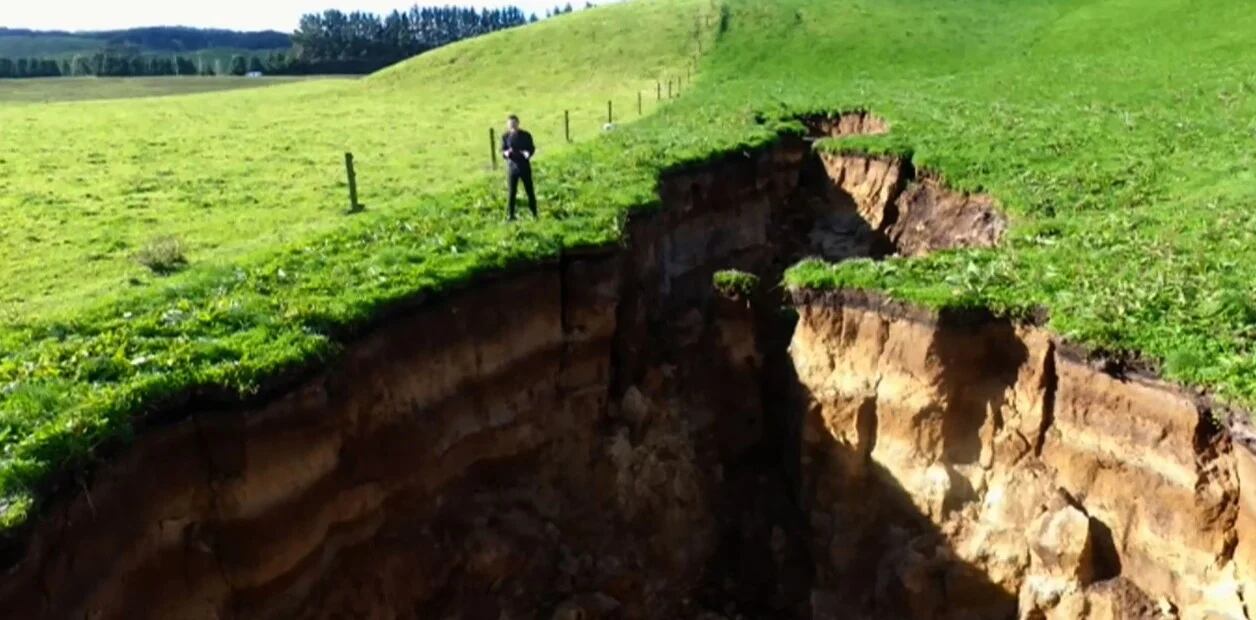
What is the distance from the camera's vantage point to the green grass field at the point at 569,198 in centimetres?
1118

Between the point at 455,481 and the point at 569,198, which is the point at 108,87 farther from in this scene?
the point at 455,481

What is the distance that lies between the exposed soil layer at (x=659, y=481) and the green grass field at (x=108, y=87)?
86054 millimetres

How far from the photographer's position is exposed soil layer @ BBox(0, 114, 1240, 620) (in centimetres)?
987

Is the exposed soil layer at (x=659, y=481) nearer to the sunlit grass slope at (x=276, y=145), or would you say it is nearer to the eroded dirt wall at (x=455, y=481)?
the eroded dirt wall at (x=455, y=481)

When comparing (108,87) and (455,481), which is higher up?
(108,87)

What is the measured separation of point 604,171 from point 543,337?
28.3 feet

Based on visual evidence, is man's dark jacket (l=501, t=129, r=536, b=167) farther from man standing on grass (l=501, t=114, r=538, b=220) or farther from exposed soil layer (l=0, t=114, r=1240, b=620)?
exposed soil layer (l=0, t=114, r=1240, b=620)

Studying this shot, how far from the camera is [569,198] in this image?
19.3 m

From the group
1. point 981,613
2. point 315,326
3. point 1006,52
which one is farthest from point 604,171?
point 1006,52

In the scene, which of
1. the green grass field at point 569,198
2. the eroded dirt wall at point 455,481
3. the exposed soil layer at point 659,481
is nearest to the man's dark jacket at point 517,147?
the green grass field at point 569,198

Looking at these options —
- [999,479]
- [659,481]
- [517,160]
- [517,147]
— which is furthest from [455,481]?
[517,147]

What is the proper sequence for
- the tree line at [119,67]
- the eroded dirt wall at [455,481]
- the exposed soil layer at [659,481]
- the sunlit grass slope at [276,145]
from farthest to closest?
the tree line at [119,67] → the sunlit grass slope at [276,145] → the exposed soil layer at [659,481] → the eroded dirt wall at [455,481]

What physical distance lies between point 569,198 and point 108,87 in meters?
104

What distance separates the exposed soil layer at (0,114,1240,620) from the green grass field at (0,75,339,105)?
86054 mm
